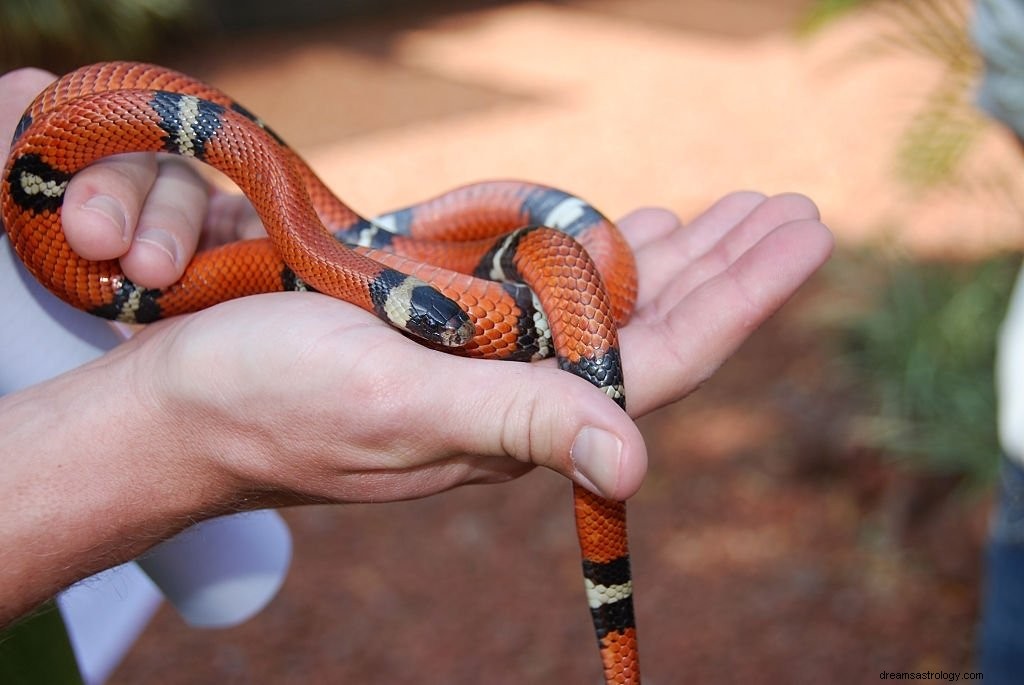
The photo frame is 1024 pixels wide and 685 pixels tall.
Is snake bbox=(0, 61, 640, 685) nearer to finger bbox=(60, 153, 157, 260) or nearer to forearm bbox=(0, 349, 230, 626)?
finger bbox=(60, 153, 157, 260)

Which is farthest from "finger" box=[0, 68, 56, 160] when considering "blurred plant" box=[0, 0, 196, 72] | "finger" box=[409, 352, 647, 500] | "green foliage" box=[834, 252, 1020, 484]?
"blurred plant" box=[0, 0, 196, 72]

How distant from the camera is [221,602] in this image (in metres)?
3.26

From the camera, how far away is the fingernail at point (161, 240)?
2.98 meters

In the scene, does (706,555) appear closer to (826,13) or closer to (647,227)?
(647,227)

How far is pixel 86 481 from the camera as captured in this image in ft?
8.20

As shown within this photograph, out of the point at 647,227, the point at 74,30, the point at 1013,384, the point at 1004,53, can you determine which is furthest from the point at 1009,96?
the point at 74,30

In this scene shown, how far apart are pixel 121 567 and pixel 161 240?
3.21 ft

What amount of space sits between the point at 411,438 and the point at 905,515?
433 cm

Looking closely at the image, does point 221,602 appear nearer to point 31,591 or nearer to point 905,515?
point 31,591

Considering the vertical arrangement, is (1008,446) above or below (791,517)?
above

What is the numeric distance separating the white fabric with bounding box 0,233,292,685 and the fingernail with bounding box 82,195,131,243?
17.7 inches

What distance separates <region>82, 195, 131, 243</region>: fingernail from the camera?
2.82 m

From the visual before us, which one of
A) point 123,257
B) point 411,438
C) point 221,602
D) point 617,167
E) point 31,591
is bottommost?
point 617,167

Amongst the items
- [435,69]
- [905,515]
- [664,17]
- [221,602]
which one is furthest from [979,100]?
[664,17]
